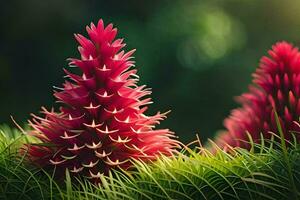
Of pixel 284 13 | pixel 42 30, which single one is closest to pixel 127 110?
pixel 42 30

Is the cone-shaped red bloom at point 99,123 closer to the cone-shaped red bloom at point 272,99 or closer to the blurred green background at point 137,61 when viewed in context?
the cone-shaped red bloom at point 272,99

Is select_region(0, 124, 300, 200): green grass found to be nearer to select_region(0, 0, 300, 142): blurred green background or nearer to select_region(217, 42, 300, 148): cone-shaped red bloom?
select_region(217, 42, 300, 148): cone-shaped red bloom

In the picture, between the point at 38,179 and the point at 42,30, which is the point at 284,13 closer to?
the point at 42,30

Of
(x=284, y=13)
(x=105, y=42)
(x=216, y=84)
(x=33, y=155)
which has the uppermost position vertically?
(x=284, y=13)

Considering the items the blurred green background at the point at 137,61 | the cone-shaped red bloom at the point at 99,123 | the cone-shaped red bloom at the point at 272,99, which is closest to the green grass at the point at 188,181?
the cone-shaped red bloom at the point at 99,123

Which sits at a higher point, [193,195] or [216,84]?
[216,84]

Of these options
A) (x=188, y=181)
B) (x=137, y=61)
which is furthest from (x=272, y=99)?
(x=137, y=61)

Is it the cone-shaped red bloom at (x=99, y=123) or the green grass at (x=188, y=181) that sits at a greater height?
A: the cone-shaped red bloom at (x=99, y=123)
